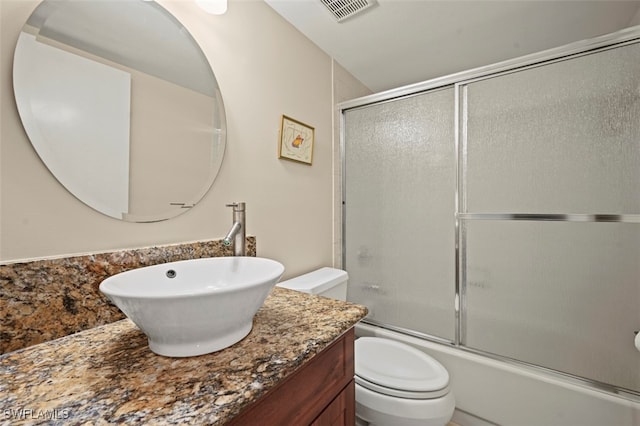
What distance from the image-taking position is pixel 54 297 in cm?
68

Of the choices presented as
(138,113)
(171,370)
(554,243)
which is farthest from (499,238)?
(138,113)

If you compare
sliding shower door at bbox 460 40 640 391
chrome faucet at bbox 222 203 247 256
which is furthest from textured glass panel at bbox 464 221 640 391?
chrome faucet at bbox 222 203 247 256

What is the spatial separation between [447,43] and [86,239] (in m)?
2.07

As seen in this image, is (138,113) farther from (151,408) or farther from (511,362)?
(511,362)

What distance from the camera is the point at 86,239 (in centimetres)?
78

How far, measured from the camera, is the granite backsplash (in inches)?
24.6

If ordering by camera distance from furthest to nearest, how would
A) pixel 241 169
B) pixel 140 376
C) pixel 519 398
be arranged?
pixel 519 398, pixel 241 169, pixel 140 376

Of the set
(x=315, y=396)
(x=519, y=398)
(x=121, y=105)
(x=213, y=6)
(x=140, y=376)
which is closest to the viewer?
(x=140, y=376)

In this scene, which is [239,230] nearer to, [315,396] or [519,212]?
[315,396]

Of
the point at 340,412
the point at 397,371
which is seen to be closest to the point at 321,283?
the point at 397,371

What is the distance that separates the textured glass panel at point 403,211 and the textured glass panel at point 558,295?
161 mm

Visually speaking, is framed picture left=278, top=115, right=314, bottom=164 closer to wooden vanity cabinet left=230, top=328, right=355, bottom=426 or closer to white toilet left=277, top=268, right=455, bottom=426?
white toilet left=277, top=268, right=455, bottom=426

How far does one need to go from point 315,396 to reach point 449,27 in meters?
1.90

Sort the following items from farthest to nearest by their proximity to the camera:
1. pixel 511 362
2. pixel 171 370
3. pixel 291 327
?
pixel 511 362, pixel 291 327, pixel 171 370
